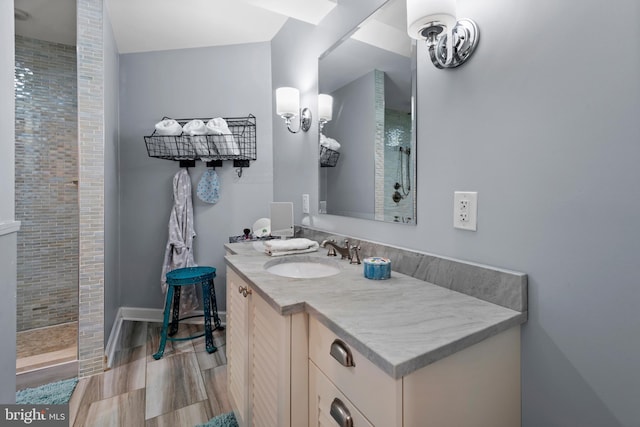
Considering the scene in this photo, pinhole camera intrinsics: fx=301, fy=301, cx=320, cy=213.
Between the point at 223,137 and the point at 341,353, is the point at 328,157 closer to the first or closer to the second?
the point at 223,137

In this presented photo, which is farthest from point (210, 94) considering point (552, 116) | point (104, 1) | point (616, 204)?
point (616, 204)

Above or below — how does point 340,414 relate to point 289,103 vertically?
below

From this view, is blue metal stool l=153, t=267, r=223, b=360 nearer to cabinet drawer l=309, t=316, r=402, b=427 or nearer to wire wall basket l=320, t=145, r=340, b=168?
wire wall basket l=320, t=145, r=340, b=168

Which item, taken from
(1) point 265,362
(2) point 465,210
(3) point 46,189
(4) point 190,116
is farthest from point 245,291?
(3) point 46,189

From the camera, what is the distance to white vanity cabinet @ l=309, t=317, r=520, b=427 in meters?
0.61

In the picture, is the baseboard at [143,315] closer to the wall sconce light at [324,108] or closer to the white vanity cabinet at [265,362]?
the white vanity cabinet at [265,362]

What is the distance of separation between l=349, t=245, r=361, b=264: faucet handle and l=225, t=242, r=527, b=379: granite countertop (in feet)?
0.60

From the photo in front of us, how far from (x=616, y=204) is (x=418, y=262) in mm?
593

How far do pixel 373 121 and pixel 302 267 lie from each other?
0.79 metres

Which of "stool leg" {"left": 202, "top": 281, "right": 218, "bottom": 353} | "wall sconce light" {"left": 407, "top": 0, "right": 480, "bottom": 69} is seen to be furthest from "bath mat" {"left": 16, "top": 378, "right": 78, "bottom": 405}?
"wall sconce light" {"left": 407, "top": 0, "right": 480, "bottom": 69}

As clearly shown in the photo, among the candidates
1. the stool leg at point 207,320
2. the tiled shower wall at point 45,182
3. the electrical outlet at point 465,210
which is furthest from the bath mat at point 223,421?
the tiled shower wall at point 45,182

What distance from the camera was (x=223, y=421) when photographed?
1.50 meters

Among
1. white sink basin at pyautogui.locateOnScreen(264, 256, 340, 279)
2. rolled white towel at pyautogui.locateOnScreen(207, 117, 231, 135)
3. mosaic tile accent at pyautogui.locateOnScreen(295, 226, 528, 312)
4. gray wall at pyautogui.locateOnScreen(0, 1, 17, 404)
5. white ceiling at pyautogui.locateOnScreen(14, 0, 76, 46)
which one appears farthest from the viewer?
rolled white towel at pyautogui.locateOnScreen(207, 117, 231, 135)

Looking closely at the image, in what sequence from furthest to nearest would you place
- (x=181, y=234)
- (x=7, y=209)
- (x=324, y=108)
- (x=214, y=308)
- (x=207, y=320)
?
1. (x=181, y=234)
2. (x=214, y=308)
3. (x=207, y=320)
4. (x=324, y=108)
5. (x=7, y=209)
